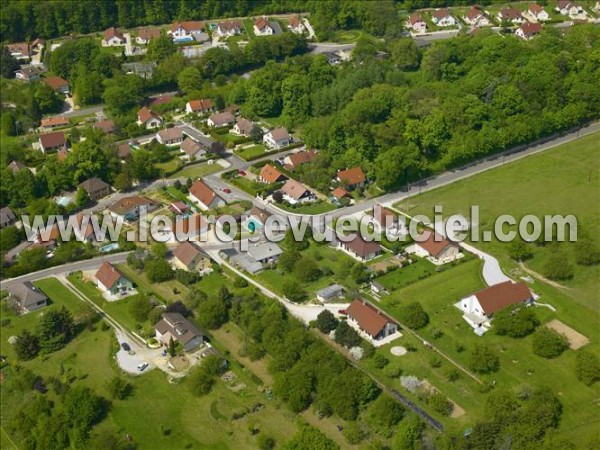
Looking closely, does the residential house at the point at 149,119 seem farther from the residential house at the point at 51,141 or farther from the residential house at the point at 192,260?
the residential house at the point at 192,260

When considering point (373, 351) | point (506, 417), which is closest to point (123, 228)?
point (373, 351)

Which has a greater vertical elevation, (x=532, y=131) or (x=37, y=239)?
(x=532, y=131)

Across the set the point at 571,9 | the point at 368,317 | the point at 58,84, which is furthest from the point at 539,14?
the point at 368,317

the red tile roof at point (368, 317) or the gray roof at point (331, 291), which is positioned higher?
the red tile roof at point (368, 317)

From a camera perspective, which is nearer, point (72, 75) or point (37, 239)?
point (37, 239)

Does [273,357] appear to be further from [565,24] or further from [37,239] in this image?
[565,24]

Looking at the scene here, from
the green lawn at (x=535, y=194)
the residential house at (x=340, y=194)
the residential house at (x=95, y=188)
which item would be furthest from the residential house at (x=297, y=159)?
the residential house at (x=95, y=188)

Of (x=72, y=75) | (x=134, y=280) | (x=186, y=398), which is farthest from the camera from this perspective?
(x=72, y=75)
